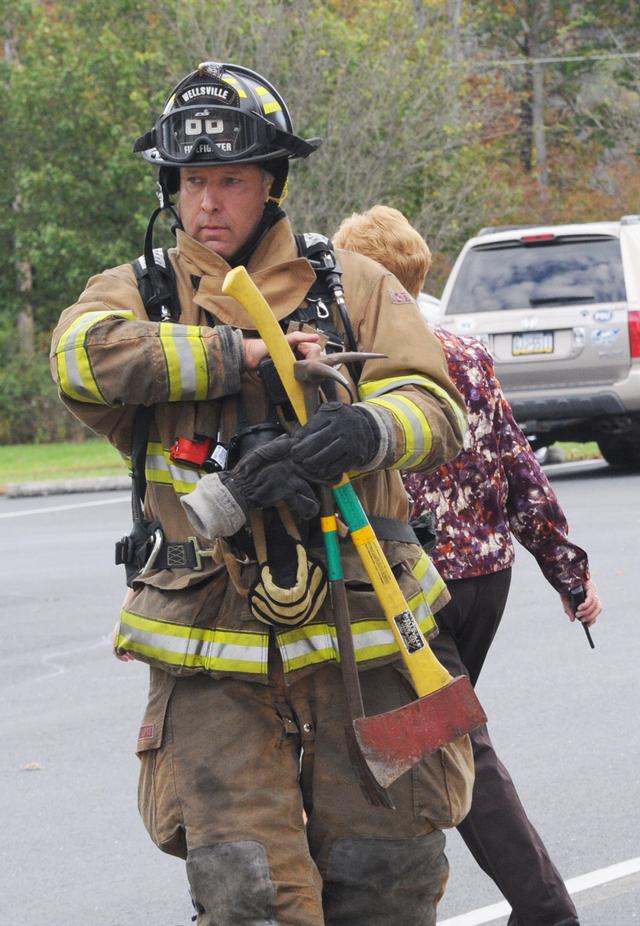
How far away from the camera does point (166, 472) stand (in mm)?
3211

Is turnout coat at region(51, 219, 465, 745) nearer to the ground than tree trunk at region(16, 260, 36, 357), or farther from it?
farther from it

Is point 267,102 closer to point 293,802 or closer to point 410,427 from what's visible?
point 410,427

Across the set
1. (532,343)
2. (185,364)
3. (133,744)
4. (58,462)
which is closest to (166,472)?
(185,364)

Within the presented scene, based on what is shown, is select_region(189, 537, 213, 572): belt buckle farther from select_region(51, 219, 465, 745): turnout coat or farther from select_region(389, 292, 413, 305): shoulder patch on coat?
select_region(389, 292, 413, 305): shoulder patch on coat

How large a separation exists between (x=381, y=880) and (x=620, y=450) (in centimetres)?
1177

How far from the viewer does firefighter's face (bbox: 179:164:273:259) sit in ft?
10.7

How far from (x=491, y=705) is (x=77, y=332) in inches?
157

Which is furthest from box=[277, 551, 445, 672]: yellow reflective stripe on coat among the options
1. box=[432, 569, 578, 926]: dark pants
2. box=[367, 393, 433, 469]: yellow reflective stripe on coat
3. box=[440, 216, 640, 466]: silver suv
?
box=[440, 216, 640, 466]: silver suv

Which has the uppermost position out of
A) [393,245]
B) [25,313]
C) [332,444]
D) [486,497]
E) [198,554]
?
[393,245]

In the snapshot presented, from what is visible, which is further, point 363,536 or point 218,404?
point 218,404

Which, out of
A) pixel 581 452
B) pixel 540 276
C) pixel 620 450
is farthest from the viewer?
pixel 581 452

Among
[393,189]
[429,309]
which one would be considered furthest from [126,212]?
[429,309]

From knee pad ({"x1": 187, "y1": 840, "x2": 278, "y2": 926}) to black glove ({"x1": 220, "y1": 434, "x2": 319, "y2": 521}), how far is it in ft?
2.04

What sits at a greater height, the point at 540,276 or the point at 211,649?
the point at 211,649
